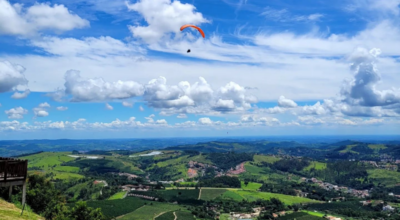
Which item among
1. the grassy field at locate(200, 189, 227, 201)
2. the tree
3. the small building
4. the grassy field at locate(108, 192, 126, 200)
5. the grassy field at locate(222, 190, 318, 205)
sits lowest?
the small building

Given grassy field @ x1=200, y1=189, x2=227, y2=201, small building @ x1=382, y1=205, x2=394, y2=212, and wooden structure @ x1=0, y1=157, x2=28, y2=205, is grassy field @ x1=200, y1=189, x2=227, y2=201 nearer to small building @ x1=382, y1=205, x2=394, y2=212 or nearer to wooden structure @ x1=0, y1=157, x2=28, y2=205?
small building @ x1=382, y1=205, x2=394, y2=212

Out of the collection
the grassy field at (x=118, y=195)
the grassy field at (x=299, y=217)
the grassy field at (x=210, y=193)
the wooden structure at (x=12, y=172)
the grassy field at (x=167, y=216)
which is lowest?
the grassy field at (x=210, y=193)

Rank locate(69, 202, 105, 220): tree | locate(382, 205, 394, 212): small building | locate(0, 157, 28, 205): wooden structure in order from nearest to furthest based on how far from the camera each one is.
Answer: locate(0, 157, 28, 205): wooden structure, locate(69, 202, 105, 220): tree, locate(382, 205, 394, 212): small building

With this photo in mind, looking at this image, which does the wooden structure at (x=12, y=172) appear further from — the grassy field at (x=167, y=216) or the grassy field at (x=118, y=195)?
the grassy field at (x=118, y=195)

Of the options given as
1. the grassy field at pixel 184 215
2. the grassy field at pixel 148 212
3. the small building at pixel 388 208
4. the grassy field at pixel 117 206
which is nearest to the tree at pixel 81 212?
the grassy field at pixel 148 212

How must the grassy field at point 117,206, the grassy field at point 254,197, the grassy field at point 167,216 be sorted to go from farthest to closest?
the grassy field at point 254,197 < the grassy field at point 117,206 < the grassy field at point 167,216

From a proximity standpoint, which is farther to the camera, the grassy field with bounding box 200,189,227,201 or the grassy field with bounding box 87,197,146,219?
the grassy field with bounding box 200,189,227,201

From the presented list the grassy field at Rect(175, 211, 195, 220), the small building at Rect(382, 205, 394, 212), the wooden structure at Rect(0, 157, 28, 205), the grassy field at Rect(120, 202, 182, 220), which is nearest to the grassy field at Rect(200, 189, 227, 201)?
the grassy field at Rect(120, 202, 182, 220)

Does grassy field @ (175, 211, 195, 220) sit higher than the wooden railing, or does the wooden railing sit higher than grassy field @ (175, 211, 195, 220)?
the wooden railing
